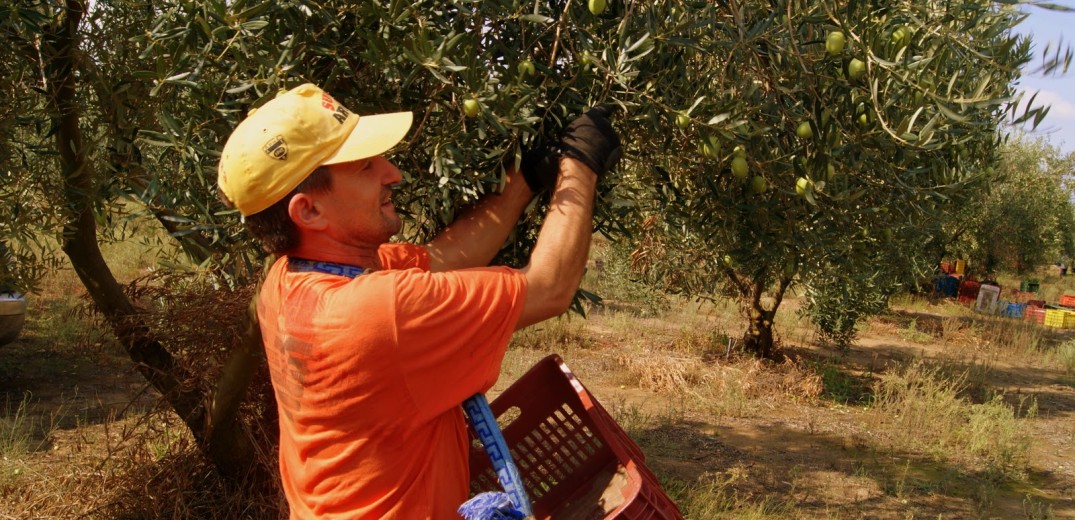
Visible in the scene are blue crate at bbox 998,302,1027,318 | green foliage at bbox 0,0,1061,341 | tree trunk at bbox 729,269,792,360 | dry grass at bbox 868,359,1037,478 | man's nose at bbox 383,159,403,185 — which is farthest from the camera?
blue crate at bbox 998,302,1027,318

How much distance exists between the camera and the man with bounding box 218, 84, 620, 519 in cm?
177

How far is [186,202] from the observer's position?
2.69m

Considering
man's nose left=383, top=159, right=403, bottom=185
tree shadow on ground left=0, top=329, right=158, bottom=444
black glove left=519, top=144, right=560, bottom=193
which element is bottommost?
tree shadow on ground left=0, top=329, right=158, bottom=444

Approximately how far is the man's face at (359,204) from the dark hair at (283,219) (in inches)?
1.0

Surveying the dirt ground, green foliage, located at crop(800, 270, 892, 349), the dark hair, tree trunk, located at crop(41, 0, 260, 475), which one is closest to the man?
the dark hair

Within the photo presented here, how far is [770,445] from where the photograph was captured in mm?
7945

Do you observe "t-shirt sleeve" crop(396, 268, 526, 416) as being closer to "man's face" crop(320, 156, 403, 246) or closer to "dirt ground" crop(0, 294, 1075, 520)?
"man's face" crop(320, 156, 403, 246)

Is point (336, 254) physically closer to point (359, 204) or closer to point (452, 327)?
point (359, 204)

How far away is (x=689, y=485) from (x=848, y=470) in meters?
1.84

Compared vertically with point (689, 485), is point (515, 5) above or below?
above

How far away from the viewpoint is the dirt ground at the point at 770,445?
6461mm

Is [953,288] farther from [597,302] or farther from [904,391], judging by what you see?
[597,302]

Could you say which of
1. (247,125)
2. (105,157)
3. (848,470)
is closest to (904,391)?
(848,470)

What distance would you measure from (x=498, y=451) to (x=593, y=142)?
770mm
